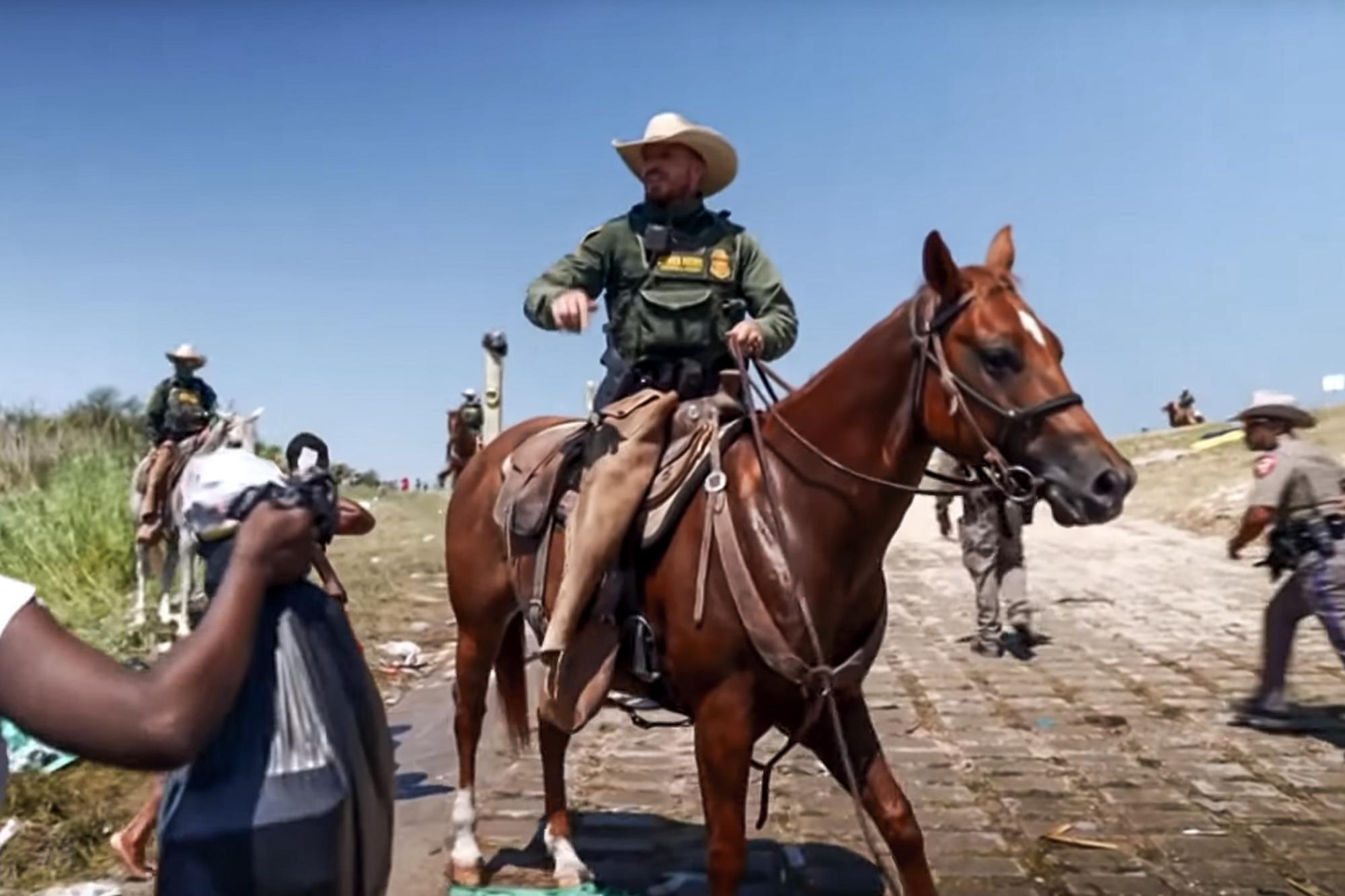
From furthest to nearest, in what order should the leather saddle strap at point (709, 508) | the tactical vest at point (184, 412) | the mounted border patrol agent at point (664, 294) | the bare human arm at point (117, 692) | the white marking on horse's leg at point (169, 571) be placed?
the tactical vest at point (184, 412) < the white marking on horse's leg at point (169, 571) < the mounted border patrol agent at point (664, 294) < the leather saddle strap at point (709, 508) < the bare human arm at point (117, 692)

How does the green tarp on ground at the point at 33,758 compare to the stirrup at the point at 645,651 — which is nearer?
the stirrup at the point at 645,651

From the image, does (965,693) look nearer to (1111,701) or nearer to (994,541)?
(1111,701)

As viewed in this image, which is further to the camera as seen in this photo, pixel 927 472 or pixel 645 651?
pixel 645 651

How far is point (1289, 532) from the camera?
7.14 metres

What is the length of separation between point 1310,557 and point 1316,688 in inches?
75.0

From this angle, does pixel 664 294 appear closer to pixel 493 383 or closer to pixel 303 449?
pixel 303 449

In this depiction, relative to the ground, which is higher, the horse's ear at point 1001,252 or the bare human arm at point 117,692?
the horse's ear at point 1001,252

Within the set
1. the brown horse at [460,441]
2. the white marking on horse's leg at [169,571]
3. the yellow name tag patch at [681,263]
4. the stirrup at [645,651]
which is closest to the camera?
the stirrup at [645,651]

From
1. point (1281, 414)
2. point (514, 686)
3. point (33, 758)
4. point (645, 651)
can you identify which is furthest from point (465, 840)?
point (1281, 414)

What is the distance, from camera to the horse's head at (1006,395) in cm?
348

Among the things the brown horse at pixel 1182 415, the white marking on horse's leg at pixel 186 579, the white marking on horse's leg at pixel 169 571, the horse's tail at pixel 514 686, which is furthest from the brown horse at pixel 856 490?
the brown horse at pixel 1182 415

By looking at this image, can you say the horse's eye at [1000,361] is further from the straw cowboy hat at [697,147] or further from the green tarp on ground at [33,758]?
the green tarp on ground at [33,758]

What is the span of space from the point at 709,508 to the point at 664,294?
1.01 metres

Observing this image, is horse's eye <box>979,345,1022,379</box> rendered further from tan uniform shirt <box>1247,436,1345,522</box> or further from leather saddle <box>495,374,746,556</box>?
tan uniform shirt <box>1247,436,1345,522</box>
